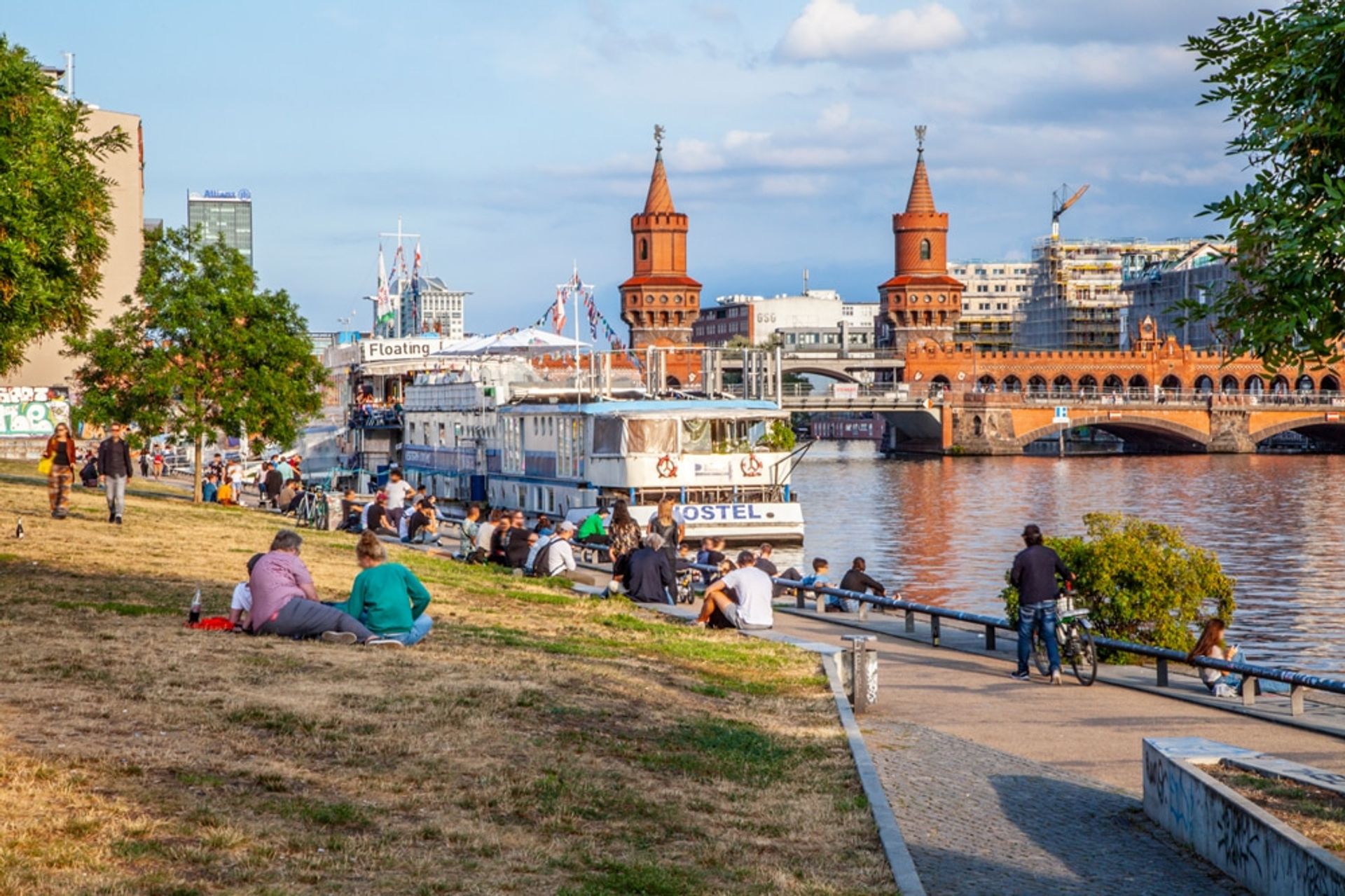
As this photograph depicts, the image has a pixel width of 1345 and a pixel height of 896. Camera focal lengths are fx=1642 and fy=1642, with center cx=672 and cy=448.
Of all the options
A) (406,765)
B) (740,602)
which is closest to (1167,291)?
(740,602)

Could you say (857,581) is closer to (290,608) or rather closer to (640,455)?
(290,608)

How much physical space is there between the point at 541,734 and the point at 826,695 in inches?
153

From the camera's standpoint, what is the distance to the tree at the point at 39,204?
18000 mm

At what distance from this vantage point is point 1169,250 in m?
192

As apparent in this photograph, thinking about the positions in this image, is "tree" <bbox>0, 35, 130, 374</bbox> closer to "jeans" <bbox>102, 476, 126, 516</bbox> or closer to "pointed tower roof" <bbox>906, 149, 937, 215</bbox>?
"jeans" <bbox>102, 476, 126, 516</bbox>

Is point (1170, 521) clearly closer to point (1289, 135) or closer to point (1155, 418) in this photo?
point (1289, 135)

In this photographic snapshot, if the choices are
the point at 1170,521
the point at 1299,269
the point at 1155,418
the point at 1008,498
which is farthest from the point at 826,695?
the point at 1155,418

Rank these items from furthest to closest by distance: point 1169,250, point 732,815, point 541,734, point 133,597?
point 1169,250, point 133,597, point 541,734, point 732,815

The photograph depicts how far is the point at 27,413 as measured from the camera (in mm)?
54844

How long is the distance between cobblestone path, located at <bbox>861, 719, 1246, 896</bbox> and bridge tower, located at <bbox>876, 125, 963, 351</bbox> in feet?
430

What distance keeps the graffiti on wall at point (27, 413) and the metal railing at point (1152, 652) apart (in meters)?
37.1

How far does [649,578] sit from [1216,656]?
24.9 feet

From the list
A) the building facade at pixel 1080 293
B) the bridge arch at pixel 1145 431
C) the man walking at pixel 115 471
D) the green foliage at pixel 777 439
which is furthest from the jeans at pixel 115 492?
the building facade at pixel 1080 293

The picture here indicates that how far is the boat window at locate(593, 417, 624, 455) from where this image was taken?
39.1 m
